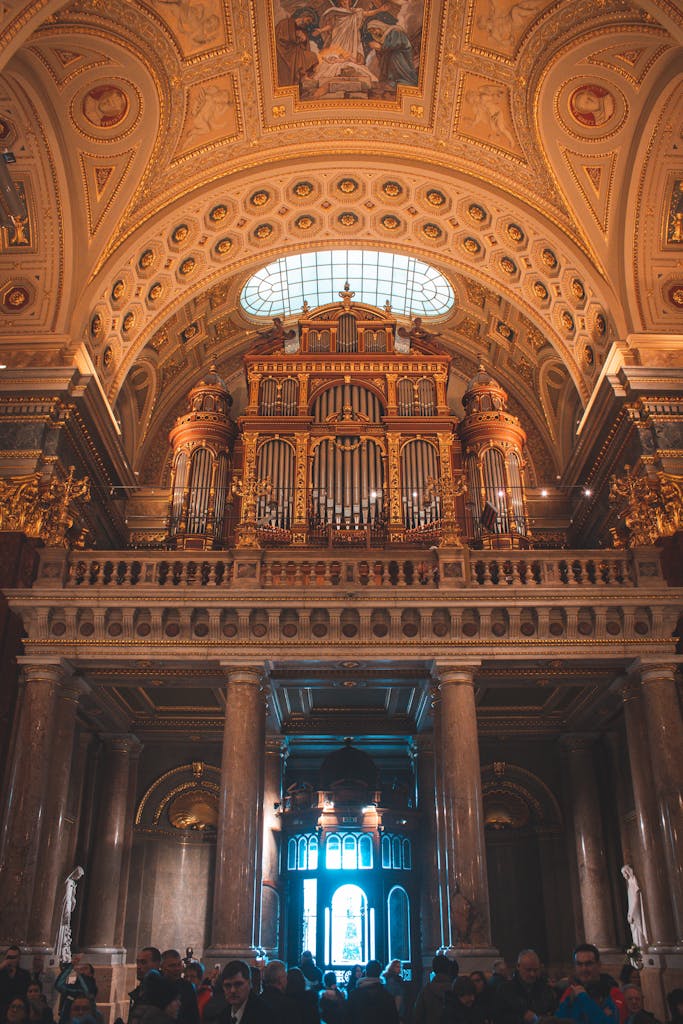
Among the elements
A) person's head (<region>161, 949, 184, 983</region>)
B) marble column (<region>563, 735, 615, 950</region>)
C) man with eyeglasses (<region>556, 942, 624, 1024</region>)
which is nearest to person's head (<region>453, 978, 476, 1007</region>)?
man with eyeglasses (<region>556, 942, 624, 1024</region>)

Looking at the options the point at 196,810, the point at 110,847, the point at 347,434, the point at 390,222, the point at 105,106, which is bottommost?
the point at 110,847

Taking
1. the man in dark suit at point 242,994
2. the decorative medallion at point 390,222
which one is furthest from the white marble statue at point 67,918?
the decorative medallion at point 390,222

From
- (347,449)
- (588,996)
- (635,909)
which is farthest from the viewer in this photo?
(347,449)

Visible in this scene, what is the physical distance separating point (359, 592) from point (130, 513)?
9.04m

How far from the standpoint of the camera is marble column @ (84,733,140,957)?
15.5 meters

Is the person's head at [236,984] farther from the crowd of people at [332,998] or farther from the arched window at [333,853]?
the arched window at [333,853]

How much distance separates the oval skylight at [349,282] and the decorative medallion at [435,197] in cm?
326

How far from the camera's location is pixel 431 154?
18.2m

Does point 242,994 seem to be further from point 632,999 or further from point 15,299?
point 15,299

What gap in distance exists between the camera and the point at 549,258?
18.5 meters

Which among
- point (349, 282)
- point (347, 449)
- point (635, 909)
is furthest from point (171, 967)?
point (349, 282)

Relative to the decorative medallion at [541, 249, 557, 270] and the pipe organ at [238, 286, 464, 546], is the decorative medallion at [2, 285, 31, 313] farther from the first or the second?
the decorative medallion at [541, 249, 557, 270]

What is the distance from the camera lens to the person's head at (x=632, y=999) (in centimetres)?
716

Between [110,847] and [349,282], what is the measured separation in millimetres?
14848
